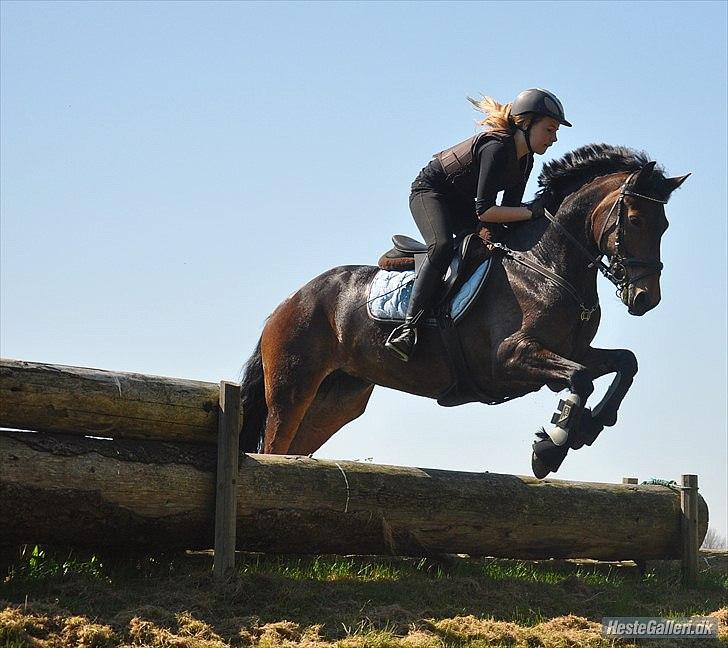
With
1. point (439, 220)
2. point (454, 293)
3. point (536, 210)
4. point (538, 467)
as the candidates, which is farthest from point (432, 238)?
point (538, 467)

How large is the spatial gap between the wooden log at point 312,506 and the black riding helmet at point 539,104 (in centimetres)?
275

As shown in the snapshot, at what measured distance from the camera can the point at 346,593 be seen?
645cm

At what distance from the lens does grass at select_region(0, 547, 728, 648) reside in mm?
5297

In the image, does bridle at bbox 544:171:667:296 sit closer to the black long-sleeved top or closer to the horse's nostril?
the horse's nostril

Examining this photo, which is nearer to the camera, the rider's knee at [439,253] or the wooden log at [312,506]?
the wooden log at [312,506]

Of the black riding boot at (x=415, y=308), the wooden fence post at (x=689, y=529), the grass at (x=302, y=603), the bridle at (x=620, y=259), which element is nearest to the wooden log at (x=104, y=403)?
the grass at (x=302, y=603)

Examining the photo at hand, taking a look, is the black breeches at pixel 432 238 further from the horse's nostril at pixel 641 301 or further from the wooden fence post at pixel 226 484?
the wooden fence post at pixel 226 484

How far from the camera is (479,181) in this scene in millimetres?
8336

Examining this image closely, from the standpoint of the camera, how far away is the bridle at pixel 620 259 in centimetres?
799

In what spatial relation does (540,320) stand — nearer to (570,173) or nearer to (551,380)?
(551,380)

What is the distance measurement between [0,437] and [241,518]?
1.46m

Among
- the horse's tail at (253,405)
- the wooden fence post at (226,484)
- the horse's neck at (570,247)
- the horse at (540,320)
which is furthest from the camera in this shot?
the horse's tail at (253,405)

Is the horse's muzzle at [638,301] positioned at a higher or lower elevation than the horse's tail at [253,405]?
higher

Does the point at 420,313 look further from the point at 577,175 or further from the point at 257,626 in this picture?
the point at 257,626
